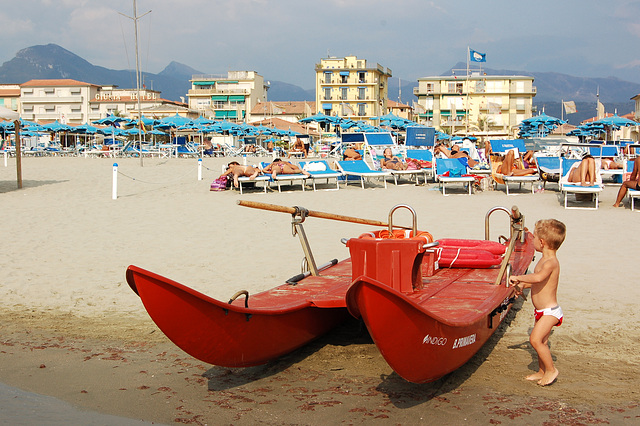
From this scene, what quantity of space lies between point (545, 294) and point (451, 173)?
10.3 metres

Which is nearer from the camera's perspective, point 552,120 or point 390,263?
point 390,263

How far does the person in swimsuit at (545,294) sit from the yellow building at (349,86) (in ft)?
269

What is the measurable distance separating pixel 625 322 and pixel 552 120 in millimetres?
27297

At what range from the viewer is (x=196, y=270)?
6750 mm

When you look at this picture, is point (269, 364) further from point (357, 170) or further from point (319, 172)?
point (357, 170)

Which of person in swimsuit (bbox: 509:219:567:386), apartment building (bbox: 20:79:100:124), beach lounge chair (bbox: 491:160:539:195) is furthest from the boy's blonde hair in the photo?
apartment building (bbox: 20:79:100:124)

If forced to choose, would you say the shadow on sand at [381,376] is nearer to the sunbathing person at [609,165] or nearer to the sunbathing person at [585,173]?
the sunbathing person at [585,173]

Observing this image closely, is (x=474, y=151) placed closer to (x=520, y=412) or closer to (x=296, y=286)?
(x=296, y=286)

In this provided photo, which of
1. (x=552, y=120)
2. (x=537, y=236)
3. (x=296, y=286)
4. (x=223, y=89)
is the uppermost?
(x=223, y=89)

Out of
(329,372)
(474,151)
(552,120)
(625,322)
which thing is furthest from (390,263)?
(552,120)

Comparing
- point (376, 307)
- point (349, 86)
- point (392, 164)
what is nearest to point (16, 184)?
point (392, 164)

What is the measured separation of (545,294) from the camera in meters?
3.86

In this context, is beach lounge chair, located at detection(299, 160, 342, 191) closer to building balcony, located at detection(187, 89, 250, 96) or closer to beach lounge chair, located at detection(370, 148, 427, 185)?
beach lounge chair, located at detection(370, 148, 427, 185)

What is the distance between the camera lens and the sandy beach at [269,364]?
11.6 feet
